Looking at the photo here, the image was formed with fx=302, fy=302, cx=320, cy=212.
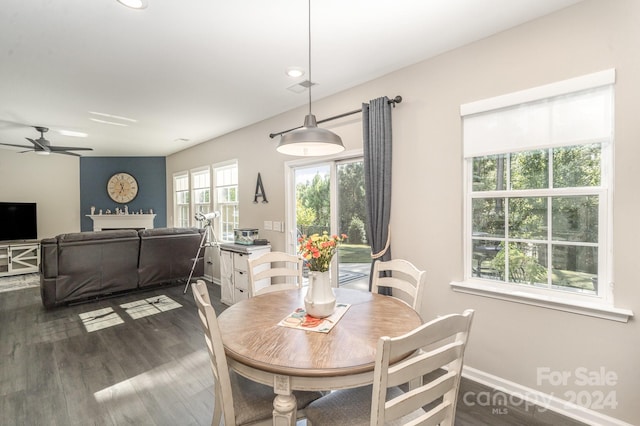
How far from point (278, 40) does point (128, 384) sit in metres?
2.96

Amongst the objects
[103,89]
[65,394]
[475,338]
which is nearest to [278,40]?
[103,89]

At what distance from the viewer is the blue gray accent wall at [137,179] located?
289 inches

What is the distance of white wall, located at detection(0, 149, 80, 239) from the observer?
641 cm

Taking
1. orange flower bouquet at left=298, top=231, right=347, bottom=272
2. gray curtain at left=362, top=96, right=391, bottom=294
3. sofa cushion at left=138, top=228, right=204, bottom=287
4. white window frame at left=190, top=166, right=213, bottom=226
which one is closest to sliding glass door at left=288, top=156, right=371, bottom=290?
gray curtain at left=362, top=96, right=391, bottom=294

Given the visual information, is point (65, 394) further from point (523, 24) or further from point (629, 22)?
point (629, 22)

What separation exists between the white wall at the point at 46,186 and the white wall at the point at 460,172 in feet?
23.2

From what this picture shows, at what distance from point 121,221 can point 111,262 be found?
11.0 ft

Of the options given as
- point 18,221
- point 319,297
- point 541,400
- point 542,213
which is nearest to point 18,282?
point 18,221

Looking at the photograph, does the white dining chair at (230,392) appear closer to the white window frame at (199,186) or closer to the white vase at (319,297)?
the white vase at (319,297)

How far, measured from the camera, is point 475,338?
245cm

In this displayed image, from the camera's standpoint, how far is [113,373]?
2.54 metres

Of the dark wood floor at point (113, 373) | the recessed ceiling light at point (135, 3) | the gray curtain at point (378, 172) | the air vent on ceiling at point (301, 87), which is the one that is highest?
the air vent on ceiling at point (301, 87)

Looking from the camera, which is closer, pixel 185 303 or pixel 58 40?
pixel 58 40

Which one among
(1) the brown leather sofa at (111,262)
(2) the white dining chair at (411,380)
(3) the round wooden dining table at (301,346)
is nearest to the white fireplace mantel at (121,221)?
(1) the brown leather sofa at (111,262)
